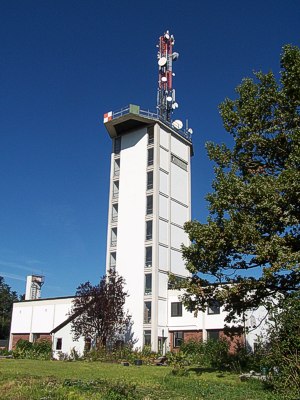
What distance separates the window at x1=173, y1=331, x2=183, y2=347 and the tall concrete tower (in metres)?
1.00

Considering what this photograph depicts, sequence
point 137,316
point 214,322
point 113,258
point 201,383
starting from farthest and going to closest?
point 113,258 → point 137,316 → point 214,322 → point 201,383

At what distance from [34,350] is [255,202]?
3190 cm

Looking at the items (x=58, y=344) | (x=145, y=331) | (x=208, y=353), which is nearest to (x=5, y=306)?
(x=58, y=344)

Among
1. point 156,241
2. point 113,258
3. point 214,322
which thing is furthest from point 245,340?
point 113,258

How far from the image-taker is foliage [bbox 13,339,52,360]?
4055cm

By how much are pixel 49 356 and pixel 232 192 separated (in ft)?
89.0

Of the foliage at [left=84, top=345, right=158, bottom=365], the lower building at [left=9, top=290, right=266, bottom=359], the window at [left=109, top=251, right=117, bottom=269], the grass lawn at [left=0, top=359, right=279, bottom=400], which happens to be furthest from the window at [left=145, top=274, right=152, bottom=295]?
the grass lawn at [left=0, top=359, right=279, bottom=400]

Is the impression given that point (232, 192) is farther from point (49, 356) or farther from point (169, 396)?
point (49, 356)

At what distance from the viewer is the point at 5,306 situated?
292 ft

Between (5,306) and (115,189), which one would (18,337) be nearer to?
(115,189)

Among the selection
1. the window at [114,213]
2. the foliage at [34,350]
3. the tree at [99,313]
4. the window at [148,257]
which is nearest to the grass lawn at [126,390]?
the tree at [99,313]

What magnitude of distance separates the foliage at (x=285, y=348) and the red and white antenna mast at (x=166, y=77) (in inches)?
1643

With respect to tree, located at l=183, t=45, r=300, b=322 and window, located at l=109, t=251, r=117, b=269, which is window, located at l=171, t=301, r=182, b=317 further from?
tree, located at l=183, t=45, r=300, b=322

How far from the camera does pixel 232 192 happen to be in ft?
77.4
